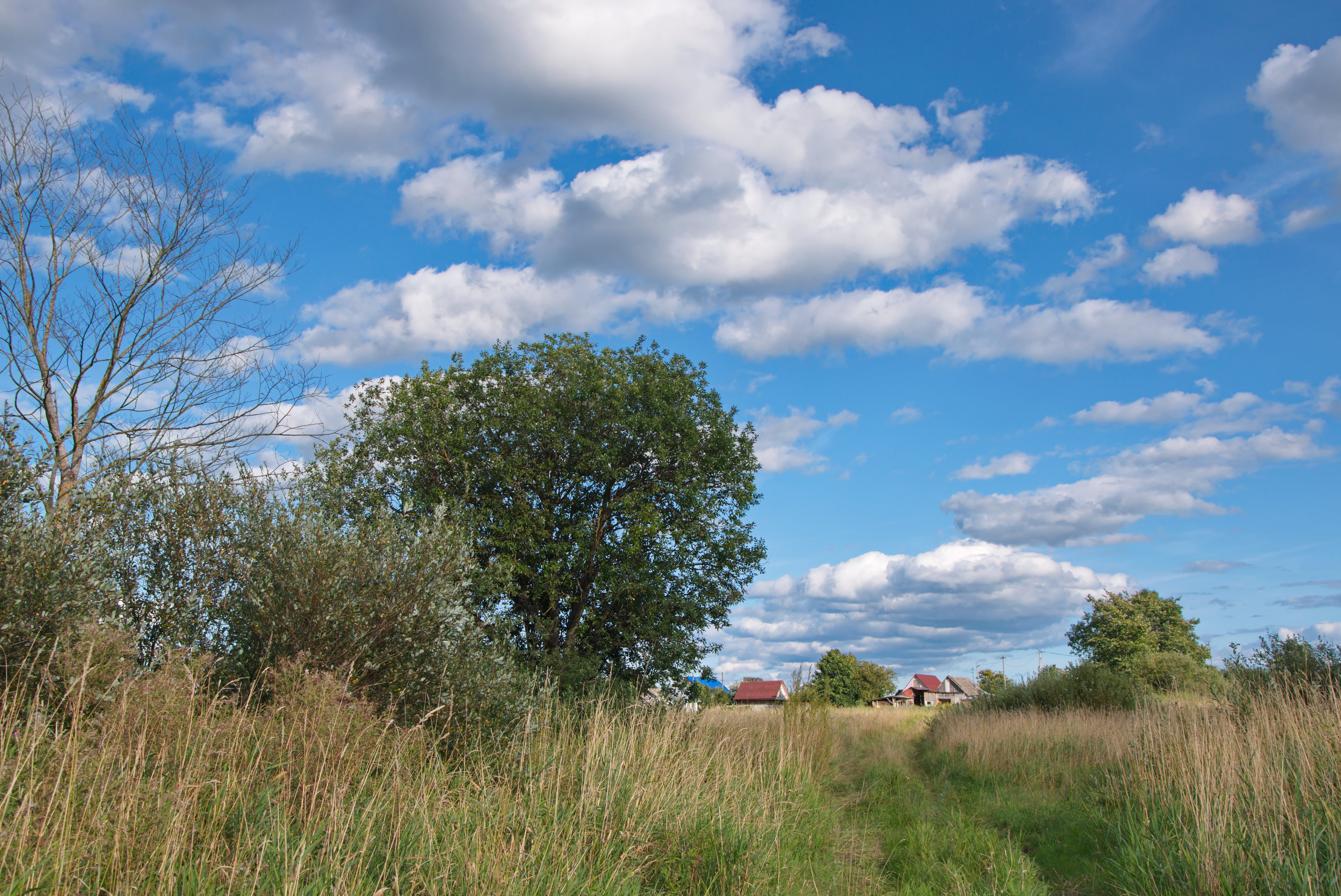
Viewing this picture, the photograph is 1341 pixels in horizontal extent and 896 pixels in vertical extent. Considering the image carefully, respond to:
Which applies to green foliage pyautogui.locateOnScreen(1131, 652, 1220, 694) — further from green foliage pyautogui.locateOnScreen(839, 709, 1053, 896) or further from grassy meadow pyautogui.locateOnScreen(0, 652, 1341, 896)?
grassy meadow pyautogui.locateOnScreen(0, 652, 1341, 896)

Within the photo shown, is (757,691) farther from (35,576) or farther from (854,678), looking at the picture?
(35,576)

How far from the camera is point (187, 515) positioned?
9.20 metres

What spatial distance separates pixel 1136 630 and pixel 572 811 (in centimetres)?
6381

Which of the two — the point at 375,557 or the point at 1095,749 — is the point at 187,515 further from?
the point at 1095,749

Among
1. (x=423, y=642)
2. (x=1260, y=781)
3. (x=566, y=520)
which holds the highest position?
(x=566, y=520)

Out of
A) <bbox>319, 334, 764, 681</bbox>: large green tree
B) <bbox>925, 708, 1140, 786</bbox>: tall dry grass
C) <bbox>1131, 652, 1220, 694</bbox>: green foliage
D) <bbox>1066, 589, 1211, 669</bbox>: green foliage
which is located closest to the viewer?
<bbox>925, 708, 1140, 786</bbox>: tall dry grass

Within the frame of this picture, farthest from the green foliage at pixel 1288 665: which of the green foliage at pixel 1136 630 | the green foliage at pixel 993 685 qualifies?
the green foliage at pixel 1136 630

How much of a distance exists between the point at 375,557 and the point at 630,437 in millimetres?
10611

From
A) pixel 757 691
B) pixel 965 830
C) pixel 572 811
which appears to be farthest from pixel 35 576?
pixel 757 691

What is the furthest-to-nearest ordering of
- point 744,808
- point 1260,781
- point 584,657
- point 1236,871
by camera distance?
point 584,657
point 744,808
point 1260,781
point 1236,871

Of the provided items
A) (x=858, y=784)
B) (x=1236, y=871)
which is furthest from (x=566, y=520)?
(x=1236, y=871)

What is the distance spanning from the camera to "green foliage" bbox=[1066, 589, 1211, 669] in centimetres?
5594

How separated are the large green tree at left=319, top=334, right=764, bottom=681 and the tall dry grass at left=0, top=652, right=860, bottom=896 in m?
10.3

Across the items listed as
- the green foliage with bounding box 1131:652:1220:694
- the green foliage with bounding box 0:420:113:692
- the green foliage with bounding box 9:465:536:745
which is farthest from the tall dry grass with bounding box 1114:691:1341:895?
the green foliage with bounding box 1131:652:1220:694
